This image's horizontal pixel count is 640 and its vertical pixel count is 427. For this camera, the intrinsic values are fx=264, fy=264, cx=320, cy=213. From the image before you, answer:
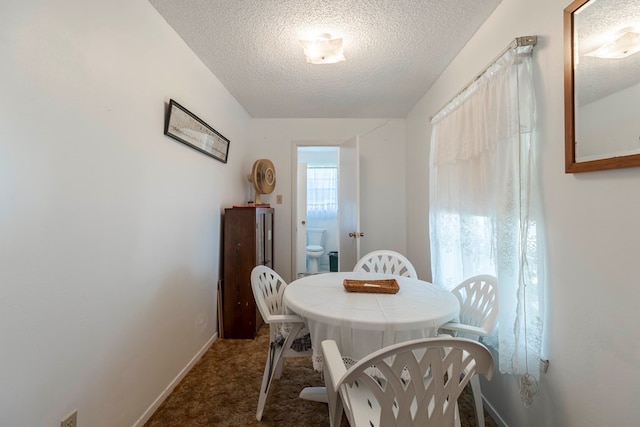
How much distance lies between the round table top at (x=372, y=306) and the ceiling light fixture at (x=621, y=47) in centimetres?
113

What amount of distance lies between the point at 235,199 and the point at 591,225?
2766 mm

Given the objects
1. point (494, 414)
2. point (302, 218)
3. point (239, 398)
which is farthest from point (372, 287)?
point (302, 218)

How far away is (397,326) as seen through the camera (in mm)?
1118

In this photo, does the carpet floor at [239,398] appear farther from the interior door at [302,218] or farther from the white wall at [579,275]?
the interior door at [302,218]

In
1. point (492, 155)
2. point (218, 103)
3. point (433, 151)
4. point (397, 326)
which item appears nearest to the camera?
point (397, 326)

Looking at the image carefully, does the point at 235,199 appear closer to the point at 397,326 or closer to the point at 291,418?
the point at 291,418

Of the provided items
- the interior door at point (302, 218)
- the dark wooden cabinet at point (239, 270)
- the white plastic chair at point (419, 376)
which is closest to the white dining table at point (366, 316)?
the white plastic chair at point (419, 376)

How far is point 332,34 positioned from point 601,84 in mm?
1425

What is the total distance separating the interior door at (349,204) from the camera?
9.31ft

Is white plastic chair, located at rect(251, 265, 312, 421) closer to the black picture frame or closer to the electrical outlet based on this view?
the electrical outlet

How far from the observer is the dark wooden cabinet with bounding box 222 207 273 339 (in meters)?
2.49

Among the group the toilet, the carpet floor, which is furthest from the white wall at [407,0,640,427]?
the toilet

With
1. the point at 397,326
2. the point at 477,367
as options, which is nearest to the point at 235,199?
the point at 397,326

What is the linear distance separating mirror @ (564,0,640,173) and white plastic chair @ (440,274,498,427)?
28.6 inches
